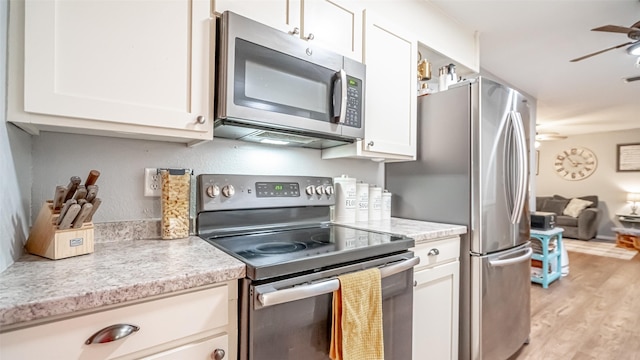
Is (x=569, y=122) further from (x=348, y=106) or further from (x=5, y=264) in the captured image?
(x=5, y=264)

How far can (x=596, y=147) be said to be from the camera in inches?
276

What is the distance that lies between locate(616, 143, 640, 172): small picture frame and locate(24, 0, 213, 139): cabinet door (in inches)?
348

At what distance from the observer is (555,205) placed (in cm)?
685

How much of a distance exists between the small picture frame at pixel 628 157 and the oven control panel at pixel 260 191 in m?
8.09

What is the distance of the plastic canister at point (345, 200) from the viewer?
5.90 feet

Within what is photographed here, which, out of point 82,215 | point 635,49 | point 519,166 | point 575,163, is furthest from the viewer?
point 575,163

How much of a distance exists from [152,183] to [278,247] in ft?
1.98

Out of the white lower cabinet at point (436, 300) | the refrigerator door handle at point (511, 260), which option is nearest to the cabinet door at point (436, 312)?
the white lower cabinet at point (436, 300)

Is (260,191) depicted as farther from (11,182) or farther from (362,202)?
(11,182)

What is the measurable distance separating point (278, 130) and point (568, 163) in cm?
867

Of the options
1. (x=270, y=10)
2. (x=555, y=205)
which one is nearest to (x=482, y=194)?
(x=270, y=10)

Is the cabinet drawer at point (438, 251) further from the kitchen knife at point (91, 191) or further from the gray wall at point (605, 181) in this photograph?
the gray wall at point (605, 181)

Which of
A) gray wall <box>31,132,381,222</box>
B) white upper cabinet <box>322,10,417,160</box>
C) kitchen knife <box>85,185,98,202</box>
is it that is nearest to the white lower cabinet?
white upper cabinet <box>322,10,417,160</box>

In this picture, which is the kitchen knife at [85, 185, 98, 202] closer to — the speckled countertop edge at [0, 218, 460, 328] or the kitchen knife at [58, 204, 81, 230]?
the kitchen knife at [58, 204, 81, 230]
